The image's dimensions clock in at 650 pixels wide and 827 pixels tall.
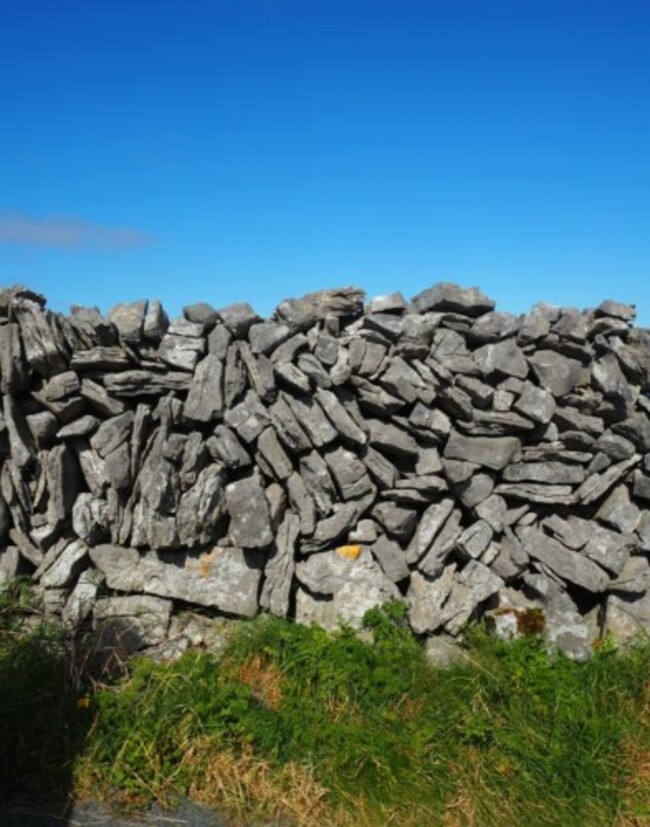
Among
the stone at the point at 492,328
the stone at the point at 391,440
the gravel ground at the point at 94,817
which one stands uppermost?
the stone at the point at 492,328

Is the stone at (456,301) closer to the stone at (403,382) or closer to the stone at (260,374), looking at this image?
the stone at (403,382)

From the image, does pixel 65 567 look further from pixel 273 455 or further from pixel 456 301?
pixel 456 301

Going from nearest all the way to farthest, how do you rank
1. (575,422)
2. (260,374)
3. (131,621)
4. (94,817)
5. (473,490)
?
1. (94,817)
2. (131,621)
3. (260,374)
4. (473,490)
5. (575,422)

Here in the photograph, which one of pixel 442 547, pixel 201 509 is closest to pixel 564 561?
pixel 442 547

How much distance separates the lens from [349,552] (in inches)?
312

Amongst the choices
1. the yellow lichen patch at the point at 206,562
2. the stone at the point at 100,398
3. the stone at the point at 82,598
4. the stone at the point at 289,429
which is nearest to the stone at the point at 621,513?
the stone at the point at 289,429

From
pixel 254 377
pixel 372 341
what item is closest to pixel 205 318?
pixel 254 377

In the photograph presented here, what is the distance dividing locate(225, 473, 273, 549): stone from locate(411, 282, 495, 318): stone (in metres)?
2.72

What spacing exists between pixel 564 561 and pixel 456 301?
119 inches

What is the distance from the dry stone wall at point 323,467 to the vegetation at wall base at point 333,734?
79cm

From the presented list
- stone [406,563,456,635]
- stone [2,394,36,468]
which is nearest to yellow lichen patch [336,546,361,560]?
stone [406,563,456,635]

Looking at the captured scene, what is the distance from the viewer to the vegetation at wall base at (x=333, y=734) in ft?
18.8

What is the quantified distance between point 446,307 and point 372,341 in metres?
0.99

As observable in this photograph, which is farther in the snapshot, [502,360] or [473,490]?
[502,360]
